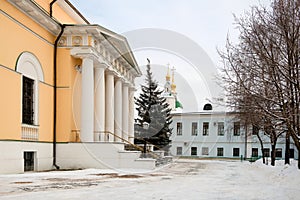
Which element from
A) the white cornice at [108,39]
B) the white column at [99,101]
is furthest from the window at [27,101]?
the white column at [99,101]

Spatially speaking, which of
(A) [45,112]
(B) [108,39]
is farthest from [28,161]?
(B) [108,39]

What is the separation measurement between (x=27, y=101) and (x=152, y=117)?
1014 inches

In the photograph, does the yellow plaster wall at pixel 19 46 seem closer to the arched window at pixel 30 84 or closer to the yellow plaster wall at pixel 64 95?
the arched window at pixel 30 84

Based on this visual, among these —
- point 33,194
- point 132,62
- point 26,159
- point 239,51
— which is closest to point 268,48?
point 239,51

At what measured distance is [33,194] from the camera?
337 inches

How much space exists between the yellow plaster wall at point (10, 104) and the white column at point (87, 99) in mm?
4164

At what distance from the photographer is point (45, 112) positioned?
17.7 meters

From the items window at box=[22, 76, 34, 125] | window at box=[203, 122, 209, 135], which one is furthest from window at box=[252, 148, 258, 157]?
window at box=[22, 76, 34, 125]

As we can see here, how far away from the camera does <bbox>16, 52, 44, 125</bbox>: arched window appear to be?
15.8 m

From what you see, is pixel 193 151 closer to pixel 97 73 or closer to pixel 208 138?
pixel 208 138

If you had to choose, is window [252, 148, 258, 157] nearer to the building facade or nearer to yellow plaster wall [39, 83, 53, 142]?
the building facade

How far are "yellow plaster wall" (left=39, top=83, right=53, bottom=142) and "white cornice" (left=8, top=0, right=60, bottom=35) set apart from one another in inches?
115

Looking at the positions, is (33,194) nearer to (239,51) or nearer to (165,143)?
(239,51)

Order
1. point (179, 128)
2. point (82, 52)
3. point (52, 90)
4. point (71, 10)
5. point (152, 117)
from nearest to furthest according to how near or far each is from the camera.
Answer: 1. point (52, 90)
2. point (82, 52)
3. point (71, 10)
4. point (152, 117)
5. point (179, 128)
